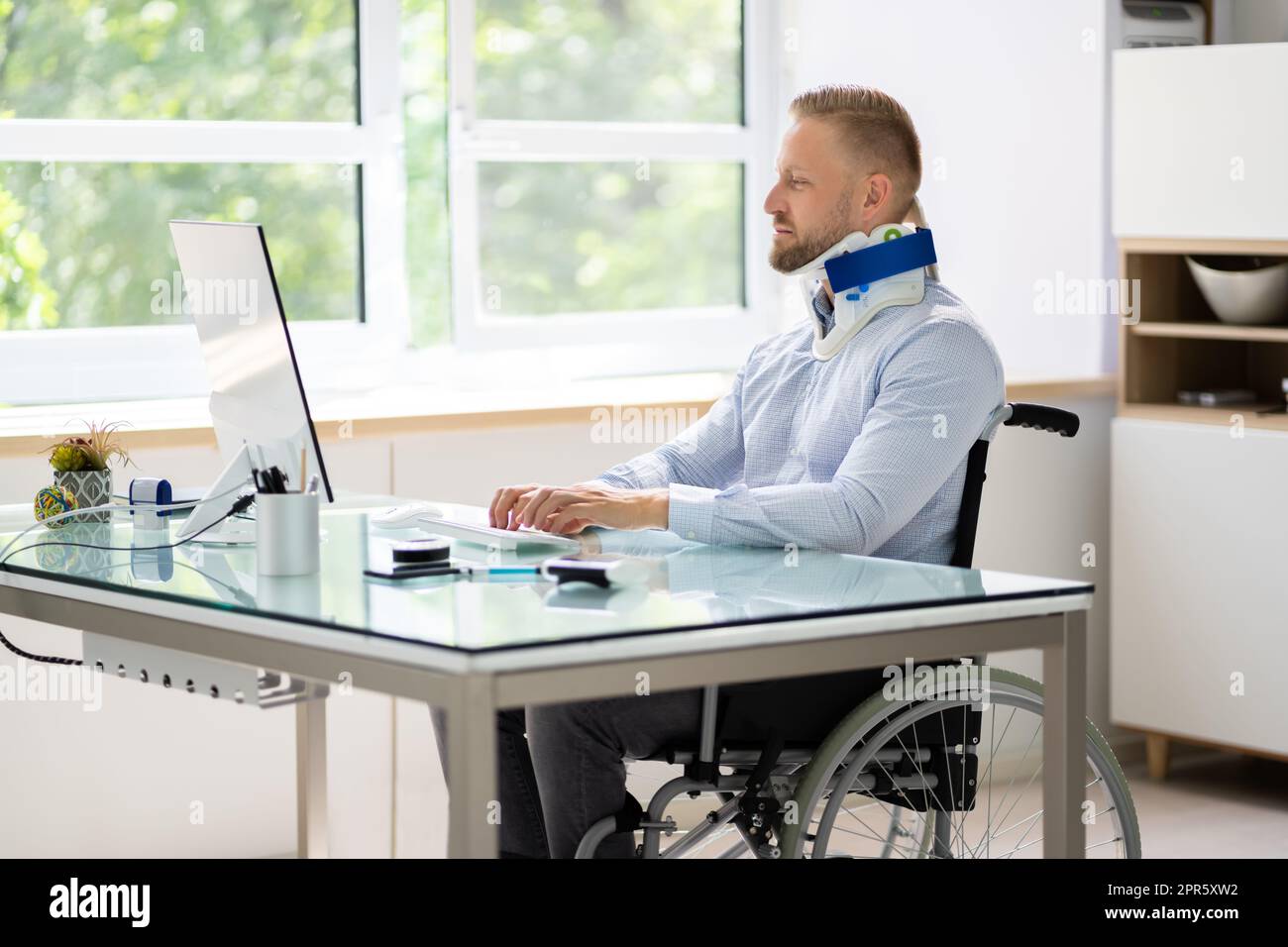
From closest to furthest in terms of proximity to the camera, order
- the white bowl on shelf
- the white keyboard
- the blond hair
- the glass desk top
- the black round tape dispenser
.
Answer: the glass desk top
the black round tape dispenser
the white keyboard
the blond hair
the white bowl on shelf

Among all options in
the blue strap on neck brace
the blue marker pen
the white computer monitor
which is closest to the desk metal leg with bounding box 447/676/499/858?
the blue marker pen

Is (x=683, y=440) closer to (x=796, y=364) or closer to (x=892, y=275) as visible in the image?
(x=796, y=364)

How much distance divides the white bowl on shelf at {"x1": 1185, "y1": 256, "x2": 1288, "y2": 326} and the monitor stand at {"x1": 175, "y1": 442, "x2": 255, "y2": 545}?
231cm

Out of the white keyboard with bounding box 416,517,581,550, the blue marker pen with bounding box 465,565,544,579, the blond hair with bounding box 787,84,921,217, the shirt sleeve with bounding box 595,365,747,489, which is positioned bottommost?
the blue marker pen with bounding box 465,565,544,579

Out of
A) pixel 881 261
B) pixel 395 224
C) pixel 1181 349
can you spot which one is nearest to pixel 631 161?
pixel 395 224

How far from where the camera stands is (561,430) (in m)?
3.70

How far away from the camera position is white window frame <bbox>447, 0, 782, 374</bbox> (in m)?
4.23

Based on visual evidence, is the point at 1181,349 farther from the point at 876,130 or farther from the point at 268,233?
the point at 268,233

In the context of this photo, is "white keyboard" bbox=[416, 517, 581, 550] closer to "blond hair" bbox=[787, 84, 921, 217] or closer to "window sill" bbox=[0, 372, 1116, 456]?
"blond hair" bbox=[787, 84, 921, 217]

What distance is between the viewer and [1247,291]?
3.94 m

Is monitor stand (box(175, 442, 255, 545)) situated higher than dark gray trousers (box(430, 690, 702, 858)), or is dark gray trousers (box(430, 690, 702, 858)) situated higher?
monitor stand (box(175, 442, 255, 545))

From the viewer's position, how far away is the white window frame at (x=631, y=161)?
423 cm

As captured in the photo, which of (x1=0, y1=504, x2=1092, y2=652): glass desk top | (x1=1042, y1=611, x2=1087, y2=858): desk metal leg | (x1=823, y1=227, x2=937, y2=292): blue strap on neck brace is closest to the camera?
(x1=0, y1=504, x2=1092, y2=652): glass desk top
